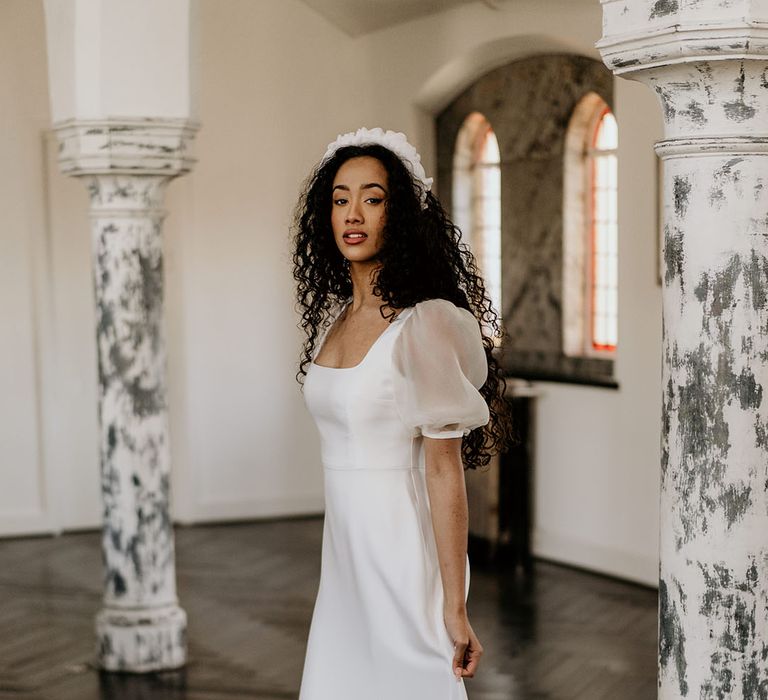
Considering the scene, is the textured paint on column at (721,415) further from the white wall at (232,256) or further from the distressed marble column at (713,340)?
the white wall at (232,256)

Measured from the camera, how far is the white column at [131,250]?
518 centimetres

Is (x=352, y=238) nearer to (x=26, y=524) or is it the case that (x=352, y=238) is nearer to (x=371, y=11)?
(x=371, y=11)

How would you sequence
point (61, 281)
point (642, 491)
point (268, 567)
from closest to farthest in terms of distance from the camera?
point (642, 491), point (268, 567), point (61, 281)

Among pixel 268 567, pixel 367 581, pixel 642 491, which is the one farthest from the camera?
pixel 268 567

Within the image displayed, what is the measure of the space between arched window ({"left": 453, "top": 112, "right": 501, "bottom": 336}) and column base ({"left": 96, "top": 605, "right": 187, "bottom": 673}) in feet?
12.1

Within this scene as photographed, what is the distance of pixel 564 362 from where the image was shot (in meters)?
7.77

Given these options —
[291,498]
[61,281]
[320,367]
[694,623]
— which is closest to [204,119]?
[61,281]

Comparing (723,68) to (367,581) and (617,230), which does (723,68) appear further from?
(617,230)

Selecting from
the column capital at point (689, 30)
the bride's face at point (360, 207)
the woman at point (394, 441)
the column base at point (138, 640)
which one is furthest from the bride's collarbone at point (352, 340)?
the column base at point (138, 640)

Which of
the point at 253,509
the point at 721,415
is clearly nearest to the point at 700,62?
the point at 721,415

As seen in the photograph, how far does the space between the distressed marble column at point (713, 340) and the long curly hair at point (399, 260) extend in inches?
20.4

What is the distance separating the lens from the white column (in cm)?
518

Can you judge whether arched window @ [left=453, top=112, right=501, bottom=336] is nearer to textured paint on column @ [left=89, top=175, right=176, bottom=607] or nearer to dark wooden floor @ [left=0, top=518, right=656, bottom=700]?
dark wooden floor @ [left=0, top=518, right=656, bottom=700]

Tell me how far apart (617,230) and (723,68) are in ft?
15.8
